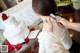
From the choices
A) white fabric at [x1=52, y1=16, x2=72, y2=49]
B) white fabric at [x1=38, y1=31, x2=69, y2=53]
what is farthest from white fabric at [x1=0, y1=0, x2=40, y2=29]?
white fabric at [x1=38, y1=31, x2=69, y2=53]

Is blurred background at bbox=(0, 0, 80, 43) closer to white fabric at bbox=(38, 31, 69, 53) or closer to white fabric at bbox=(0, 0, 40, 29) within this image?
white fabric at bbox=(0, 0, 40, 29)

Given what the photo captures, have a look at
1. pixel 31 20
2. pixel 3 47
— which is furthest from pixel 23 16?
pixel 3 47

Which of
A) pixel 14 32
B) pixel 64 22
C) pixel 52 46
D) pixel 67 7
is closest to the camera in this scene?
pixel 52 46

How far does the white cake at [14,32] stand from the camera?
1687mm

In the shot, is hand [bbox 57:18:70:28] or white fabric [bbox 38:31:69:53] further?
hand [bbox 57:18:70:28]

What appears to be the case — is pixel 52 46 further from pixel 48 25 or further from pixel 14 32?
pixel 14 32

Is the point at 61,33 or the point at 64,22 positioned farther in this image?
the point at 61,33

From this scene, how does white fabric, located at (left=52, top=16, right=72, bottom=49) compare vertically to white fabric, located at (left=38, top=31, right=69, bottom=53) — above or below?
below

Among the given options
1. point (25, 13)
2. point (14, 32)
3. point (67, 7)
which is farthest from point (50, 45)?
point (67, 7)

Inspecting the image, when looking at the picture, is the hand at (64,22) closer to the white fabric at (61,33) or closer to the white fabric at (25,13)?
the white fabric at (61,33)

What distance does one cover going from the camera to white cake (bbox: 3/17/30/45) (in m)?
1.69

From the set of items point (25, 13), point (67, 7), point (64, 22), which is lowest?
point (67, 7)

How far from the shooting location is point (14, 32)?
5.52ft

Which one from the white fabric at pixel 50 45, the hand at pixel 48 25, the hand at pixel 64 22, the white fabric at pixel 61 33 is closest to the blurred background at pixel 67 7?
the white fabric at pixel 61 33
